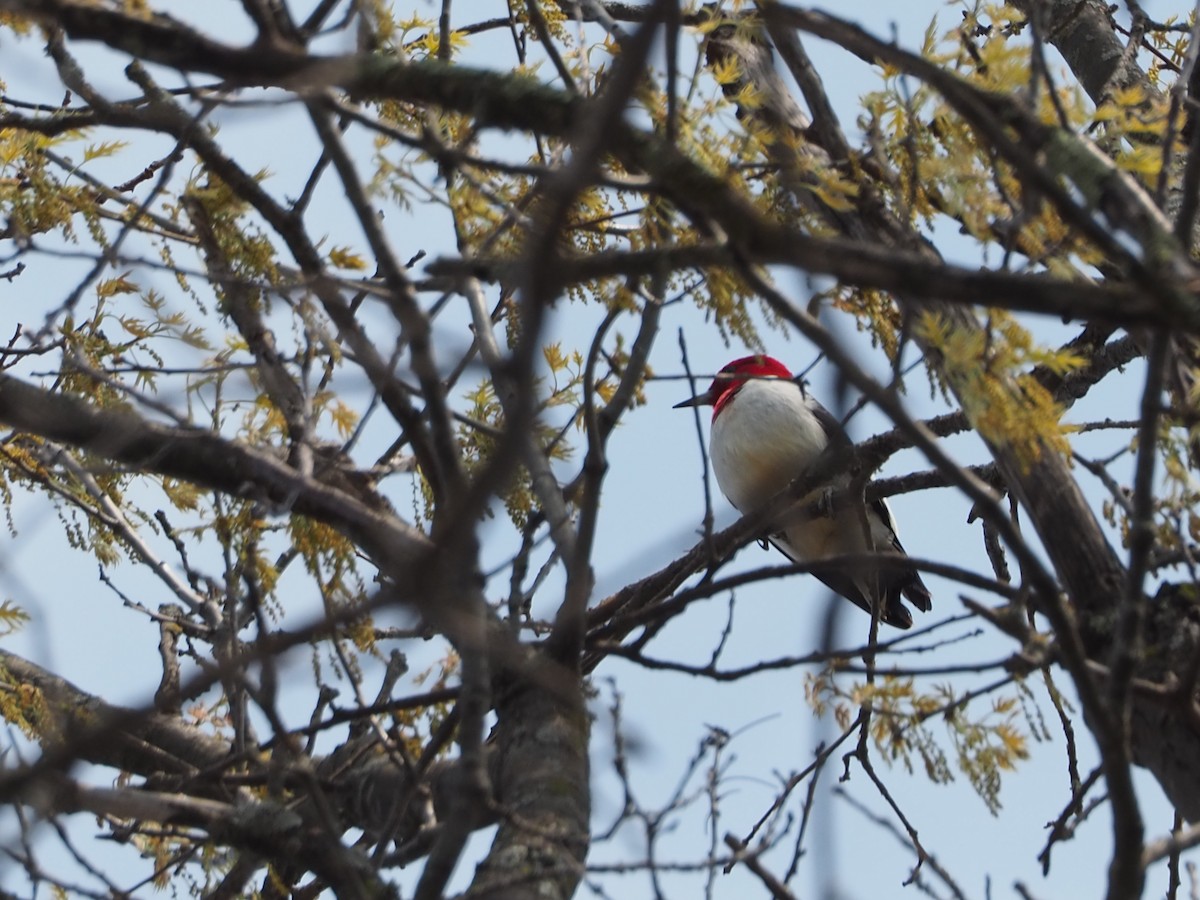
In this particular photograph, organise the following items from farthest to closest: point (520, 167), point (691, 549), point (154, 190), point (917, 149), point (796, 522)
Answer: point (796, 522), point (691, 549), point (917, 149), point (154, 190), point (520, 167)

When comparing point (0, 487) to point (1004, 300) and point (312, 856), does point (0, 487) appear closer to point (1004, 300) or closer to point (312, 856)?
point (312, 856)

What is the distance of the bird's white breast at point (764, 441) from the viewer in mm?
5641

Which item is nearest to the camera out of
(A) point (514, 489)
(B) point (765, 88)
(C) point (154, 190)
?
(C) point (154, 190)

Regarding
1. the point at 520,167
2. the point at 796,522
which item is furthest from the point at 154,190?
the point at 796,522

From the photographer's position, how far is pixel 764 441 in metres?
5.66

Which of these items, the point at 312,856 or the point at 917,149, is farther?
the point at 917,149

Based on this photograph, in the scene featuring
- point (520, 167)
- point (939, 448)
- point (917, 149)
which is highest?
point (917, 149)

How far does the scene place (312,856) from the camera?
7.72 ft

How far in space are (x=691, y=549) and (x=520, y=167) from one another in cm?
195

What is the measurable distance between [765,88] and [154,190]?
5.07 ft

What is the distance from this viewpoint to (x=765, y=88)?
3.39 m

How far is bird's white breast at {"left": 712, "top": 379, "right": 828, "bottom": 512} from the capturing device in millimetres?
5641

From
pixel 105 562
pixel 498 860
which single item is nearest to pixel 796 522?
pixel 105 562

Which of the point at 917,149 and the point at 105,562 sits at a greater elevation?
the point at 105,562
